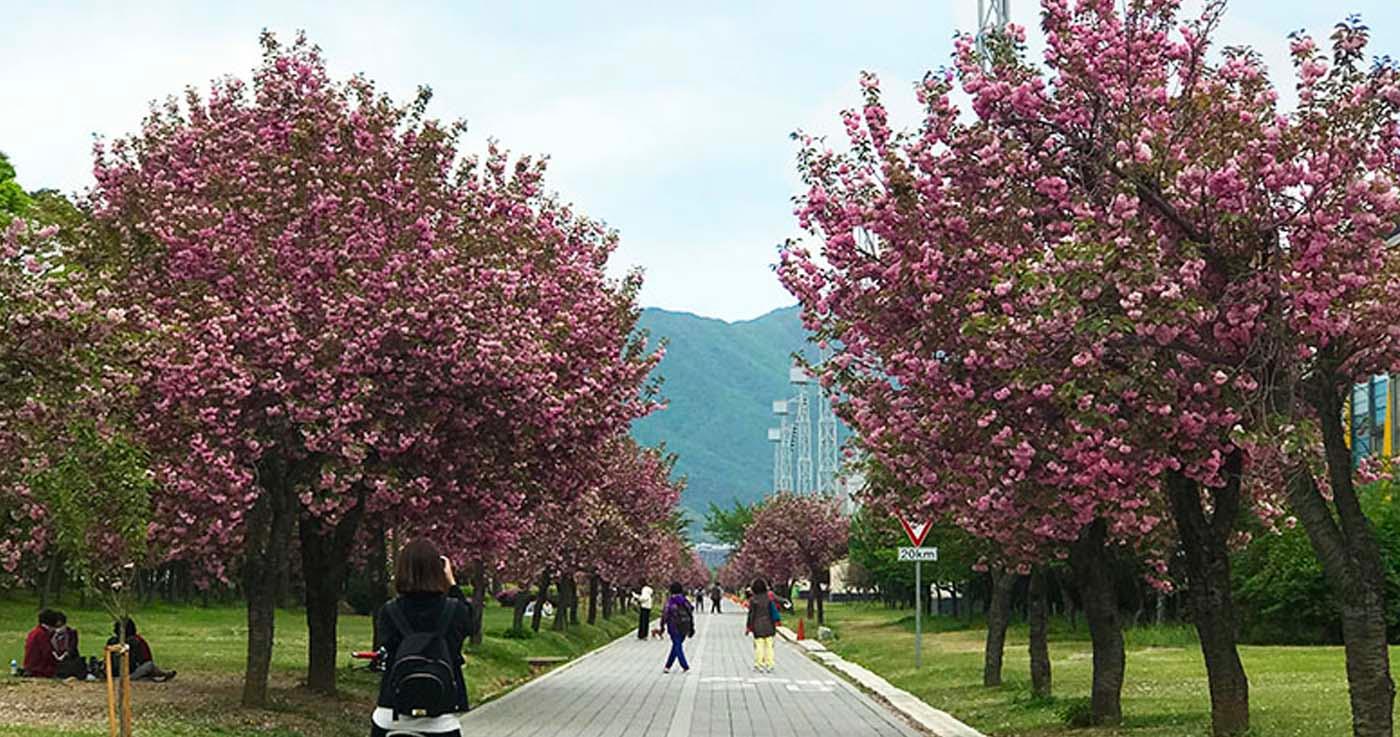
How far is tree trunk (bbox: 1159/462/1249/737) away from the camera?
57.6 ft

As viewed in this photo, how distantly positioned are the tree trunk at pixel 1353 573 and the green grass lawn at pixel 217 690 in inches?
→ 411

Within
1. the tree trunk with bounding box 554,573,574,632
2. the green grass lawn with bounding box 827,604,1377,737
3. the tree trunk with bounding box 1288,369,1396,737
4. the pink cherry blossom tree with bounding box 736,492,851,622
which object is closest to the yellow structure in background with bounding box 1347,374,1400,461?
the pink cherry blossom tree with bounding box 736,492,851,622

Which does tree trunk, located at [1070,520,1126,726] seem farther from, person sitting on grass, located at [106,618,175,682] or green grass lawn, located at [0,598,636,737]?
person sitting on grass, located at [106,618,175,682]

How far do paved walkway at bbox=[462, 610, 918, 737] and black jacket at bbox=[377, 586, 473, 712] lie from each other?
1153 centimetres

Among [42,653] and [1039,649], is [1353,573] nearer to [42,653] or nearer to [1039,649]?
[1039,649]

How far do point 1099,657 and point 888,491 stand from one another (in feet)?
11.7

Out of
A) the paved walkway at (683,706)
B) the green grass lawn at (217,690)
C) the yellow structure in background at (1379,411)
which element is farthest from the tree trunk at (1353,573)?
the yellow structure in background at (1379,411)

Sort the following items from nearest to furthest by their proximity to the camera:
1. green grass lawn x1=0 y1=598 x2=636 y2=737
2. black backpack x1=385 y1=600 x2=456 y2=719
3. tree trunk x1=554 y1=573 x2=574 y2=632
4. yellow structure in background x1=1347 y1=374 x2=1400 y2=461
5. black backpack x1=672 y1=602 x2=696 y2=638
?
black backpack x1=385 y1=600 x2=456 y2=719, green grass lawn x1=0 y1=598 x2=636 y2=737, black backpack x1=672 y1=602 x2=696 y2=638, tree trunk x1=554 y1=573 x2=574 y2=632, yellow structure in background x1=1347 y1=374 x2=1400 y2=461

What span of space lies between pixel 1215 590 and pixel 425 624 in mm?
10789

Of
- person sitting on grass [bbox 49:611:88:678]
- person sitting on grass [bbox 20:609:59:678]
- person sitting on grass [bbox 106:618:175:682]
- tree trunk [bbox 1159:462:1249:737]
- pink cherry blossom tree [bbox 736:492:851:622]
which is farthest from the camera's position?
pink cherry blossom tree [bbox 736:492:851:622]

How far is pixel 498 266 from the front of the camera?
74.6 feet

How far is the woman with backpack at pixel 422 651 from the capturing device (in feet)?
28.5

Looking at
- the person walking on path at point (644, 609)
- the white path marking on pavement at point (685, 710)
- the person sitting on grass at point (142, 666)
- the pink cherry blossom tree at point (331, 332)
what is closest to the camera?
the pink cherry blossom tree at point (331, 332)

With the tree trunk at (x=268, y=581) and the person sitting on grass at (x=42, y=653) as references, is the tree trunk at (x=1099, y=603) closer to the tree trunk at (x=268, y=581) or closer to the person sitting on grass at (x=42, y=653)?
the tree trunk at (x=268, y=581)
